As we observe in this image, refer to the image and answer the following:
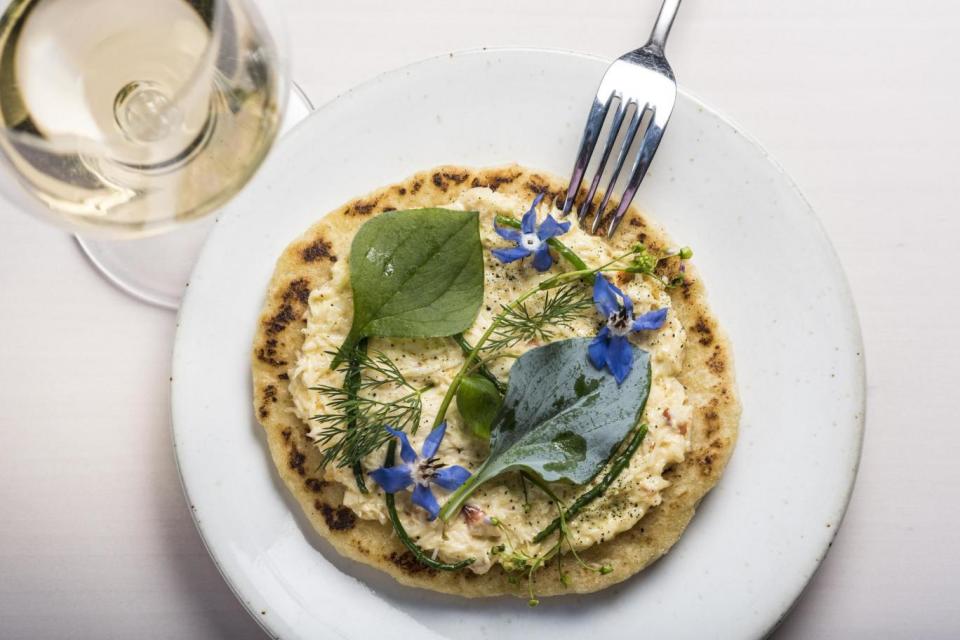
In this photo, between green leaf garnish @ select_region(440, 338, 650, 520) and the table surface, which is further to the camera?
the table surface

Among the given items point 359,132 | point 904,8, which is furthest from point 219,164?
point 904,8

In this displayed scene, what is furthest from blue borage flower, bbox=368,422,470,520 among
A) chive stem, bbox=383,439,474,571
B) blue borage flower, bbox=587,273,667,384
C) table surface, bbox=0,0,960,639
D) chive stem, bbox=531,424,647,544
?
table surface, bbox=0,0,960,639

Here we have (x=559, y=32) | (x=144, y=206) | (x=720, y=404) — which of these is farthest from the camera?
(x=559, y=32)

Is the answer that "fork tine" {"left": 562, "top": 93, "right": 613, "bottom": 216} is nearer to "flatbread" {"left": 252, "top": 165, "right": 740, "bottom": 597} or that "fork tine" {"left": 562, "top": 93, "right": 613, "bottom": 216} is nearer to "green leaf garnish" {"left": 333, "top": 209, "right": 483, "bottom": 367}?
"flatbread" {"left": 252, "top": 165, "right": 740, "bottom": 597}

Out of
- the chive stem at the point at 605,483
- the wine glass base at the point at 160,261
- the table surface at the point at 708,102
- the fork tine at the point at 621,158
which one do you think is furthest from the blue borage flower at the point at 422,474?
the wine glass base at the point at 160,261

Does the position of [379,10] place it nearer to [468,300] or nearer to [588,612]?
[468,300]

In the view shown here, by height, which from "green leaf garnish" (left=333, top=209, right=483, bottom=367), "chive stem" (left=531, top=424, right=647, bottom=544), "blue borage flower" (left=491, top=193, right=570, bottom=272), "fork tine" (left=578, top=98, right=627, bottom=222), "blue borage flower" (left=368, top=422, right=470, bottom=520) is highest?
"fork tine" (left=578, top=98, right=627, bottom=222)
